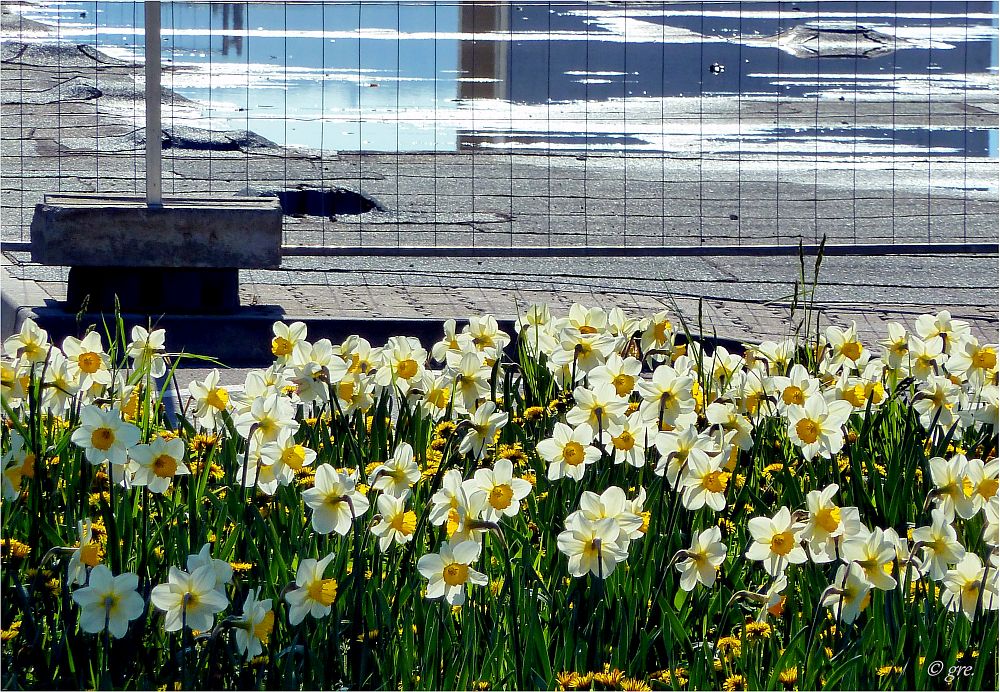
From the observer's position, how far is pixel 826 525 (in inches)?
98.6

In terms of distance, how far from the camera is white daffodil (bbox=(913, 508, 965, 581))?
2.52 m

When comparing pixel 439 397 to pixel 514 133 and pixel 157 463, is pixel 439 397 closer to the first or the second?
pixel 157 463

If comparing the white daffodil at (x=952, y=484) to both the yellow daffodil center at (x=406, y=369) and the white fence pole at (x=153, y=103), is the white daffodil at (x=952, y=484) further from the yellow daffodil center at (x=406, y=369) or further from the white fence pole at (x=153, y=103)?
the white fence pole at (x=153, y=103)

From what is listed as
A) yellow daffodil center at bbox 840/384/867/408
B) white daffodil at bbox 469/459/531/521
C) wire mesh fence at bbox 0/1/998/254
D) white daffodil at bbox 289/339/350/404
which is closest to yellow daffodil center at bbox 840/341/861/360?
yellow daffodil center at bbox 840/384/867/408

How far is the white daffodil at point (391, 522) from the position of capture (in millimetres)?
2580

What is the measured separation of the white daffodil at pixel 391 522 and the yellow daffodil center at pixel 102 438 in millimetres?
568

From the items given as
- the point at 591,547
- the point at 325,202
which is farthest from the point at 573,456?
the point at 325,202

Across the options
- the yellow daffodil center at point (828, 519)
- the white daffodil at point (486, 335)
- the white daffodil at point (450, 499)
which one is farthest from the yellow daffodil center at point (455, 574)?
the white daffodil at point (486, 335)

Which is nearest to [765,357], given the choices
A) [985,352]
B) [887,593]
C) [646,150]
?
[985,352]

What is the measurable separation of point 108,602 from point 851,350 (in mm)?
2241

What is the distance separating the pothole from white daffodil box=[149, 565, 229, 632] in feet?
28.2

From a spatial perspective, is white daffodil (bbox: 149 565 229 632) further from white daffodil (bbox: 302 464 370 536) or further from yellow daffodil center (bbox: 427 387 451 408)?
yellow daffodil center (bbox: 427 387 451 408)

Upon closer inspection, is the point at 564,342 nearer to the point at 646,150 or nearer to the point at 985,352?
the point at 985,352

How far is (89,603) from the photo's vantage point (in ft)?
7.75
